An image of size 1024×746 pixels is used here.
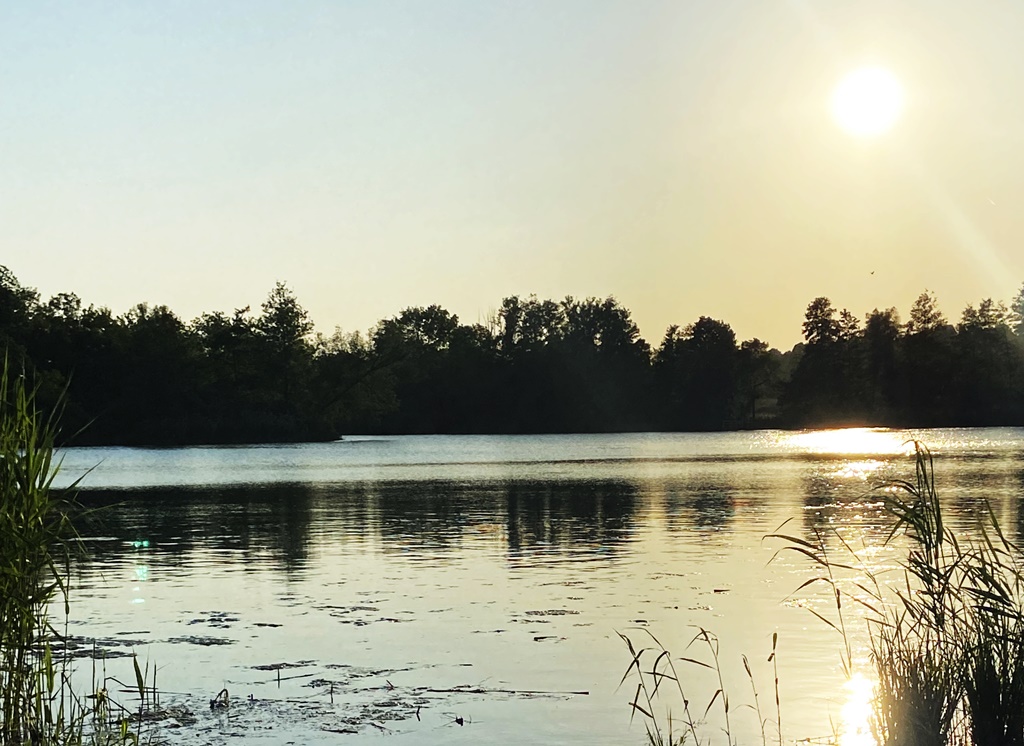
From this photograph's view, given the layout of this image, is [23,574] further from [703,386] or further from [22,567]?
[703,386]

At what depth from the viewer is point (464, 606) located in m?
16.7

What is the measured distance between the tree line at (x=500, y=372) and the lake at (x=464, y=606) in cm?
6674

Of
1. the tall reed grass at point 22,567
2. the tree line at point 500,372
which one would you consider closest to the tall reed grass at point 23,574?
the tall reed grass at point 22,567

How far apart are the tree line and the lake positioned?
6674cm

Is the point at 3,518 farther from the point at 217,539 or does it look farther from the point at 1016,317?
the point at 1016,317

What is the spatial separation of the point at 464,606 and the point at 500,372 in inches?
Result: 4836

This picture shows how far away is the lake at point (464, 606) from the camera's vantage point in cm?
1062

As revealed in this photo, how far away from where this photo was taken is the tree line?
339 ft

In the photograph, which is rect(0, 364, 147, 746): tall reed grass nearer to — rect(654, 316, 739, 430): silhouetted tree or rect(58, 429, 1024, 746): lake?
rect(58, 429, 1024, 746): lake

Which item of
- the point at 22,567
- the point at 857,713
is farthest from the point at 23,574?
the point at 857,713

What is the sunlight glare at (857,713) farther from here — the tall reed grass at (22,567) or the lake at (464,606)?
the tall reed grass at (22,567)

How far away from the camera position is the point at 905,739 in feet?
25.5

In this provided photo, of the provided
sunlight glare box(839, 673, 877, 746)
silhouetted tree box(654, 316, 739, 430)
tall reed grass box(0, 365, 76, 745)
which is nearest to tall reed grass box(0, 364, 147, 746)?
tall reed grass box(0, 365, 76, 745)

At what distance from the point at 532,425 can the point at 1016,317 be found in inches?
2125
